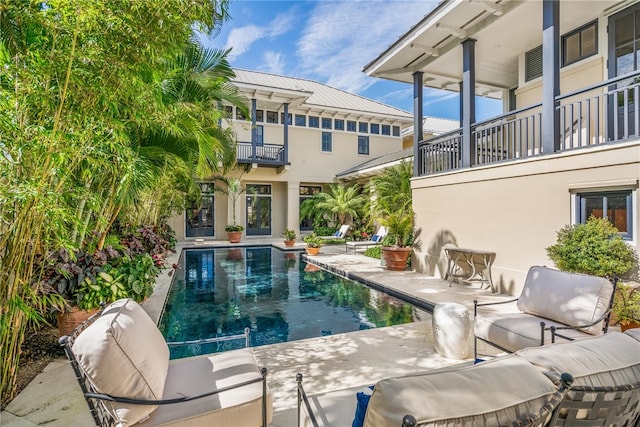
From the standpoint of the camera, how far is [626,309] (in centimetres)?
371

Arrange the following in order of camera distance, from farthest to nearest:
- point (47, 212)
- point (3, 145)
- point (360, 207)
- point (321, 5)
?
1. point (360, 207)
2. point (321, 5)
3. point (47, 212)
4. point (3, 145)

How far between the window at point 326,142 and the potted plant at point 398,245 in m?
10.0

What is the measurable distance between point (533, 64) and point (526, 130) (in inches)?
116

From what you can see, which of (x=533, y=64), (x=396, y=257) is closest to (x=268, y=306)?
(x=396, y=257)

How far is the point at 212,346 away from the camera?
4238mm

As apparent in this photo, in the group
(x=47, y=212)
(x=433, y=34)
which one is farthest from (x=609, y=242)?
(x=47, y=212)

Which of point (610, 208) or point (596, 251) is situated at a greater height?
point (610, 208)

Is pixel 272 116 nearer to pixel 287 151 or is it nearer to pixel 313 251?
pixel 287 151

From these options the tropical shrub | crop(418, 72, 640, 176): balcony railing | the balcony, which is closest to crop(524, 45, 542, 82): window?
crop(418, 72, 640, 176): balcony railing

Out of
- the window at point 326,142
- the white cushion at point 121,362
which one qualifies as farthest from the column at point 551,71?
the window at point 326,142

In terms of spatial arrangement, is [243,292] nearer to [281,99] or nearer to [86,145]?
[86,145]

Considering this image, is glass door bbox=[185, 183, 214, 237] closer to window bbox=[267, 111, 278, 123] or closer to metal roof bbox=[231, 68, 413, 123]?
window bbox=[267, 111, 278, 123]

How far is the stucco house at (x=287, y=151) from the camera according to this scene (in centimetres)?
1609

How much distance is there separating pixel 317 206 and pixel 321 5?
26.2ft
